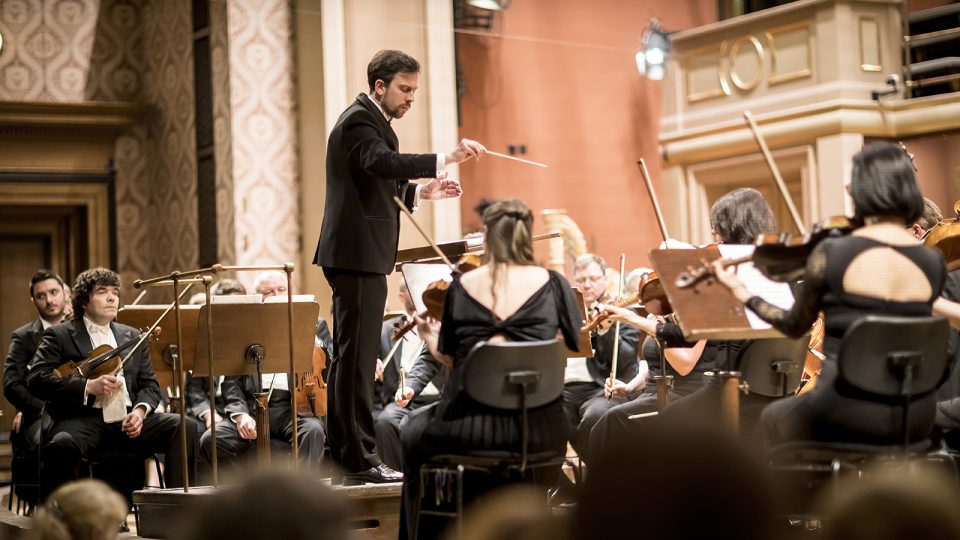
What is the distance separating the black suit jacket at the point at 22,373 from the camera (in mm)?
5527

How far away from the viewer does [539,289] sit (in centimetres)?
327

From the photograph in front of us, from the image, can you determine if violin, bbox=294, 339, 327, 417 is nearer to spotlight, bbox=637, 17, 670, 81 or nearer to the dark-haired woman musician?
the dark-haired woman musician

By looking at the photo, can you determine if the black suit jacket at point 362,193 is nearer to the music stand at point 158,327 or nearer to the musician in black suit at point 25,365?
the music stand at point 158,327

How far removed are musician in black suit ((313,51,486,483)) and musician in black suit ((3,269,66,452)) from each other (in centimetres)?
229

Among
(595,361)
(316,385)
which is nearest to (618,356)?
(595,361)

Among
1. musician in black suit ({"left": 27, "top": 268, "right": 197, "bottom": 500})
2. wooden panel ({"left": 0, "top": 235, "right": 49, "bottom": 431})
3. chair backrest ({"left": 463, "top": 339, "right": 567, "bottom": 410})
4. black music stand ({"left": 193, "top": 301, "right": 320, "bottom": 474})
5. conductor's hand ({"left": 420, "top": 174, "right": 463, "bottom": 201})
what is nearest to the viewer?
chair backrest ({"left": 463, "top": 339, "right": 567, "bottom": 410})

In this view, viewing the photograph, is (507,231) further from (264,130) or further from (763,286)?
(264,130)

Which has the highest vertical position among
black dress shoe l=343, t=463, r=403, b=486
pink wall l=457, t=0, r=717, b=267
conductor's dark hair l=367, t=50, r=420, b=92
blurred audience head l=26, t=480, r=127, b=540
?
pink wall l=457, t=0, r=717, b=267

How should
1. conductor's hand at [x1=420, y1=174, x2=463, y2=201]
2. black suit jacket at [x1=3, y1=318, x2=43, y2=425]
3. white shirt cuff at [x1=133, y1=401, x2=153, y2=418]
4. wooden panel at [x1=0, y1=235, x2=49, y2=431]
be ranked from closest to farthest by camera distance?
conductor's hand at [x1=420, y1=174, x2=463, y2=201]
white shirt cuff at [x1=133, y1=401, x2=153, y2=418]
black suit jacket at [x1=3, y1=318, x2=43, y2=425]
wooden panel at [x1=0, y1=235, x2=49, y2=431]

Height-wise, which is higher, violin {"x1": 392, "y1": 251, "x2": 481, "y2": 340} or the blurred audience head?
violin {"x1": 392, "y1": 251, "x2": 481, "y2": 340}

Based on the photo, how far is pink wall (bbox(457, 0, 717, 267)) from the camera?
9883mm

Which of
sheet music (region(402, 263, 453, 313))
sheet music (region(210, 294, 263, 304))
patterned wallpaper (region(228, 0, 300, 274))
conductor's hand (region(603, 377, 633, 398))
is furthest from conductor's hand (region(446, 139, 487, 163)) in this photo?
patterned wallpaper (region(228, 0, 300, 274))

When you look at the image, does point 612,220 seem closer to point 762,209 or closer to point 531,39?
point 531,39

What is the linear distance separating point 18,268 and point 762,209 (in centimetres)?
667
